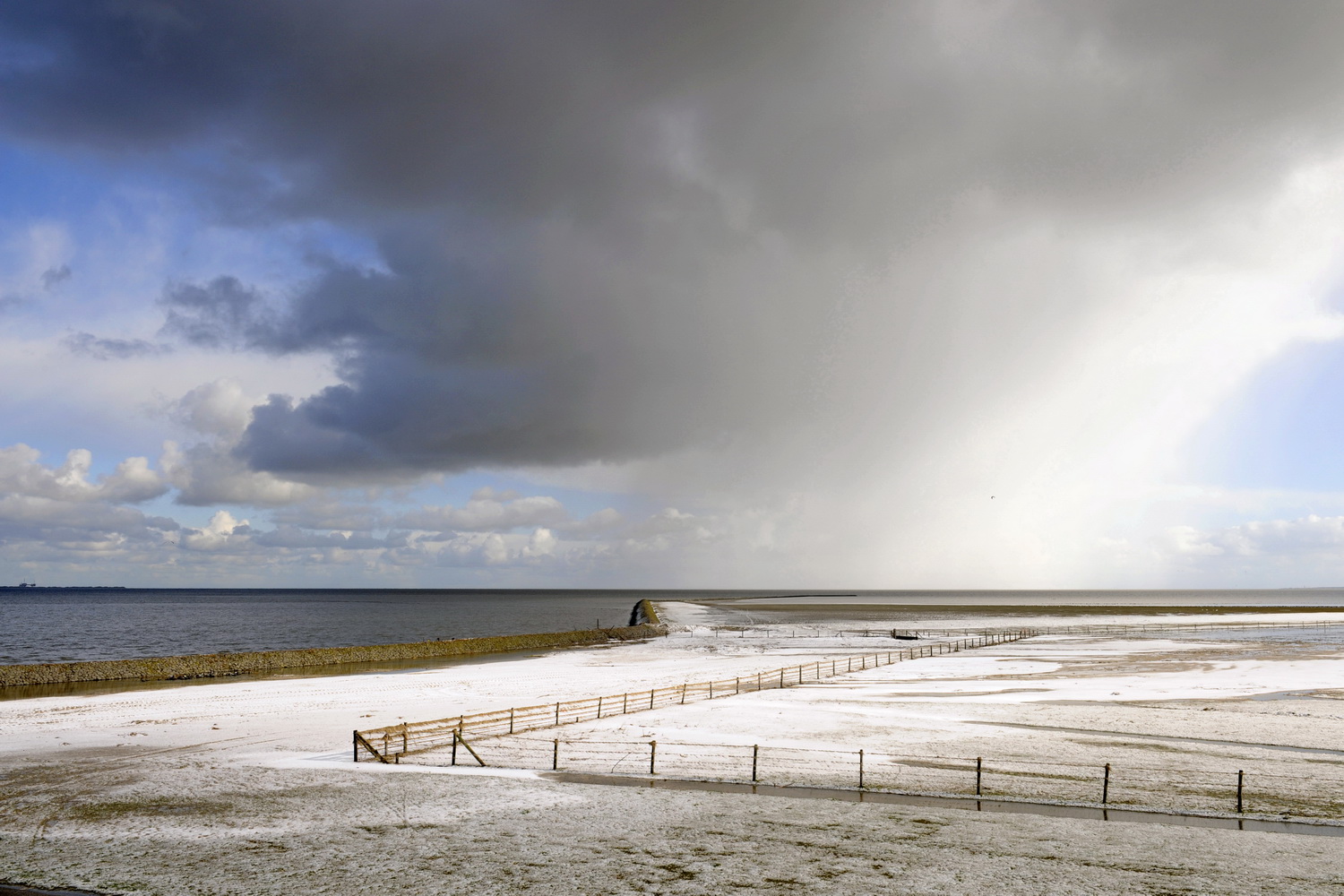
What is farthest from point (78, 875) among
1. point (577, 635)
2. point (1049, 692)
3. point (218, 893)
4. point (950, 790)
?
point (577, 635)

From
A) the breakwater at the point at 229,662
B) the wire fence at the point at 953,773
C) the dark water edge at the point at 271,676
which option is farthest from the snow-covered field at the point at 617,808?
the breakwater at the point at 229,662

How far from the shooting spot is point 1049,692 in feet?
158

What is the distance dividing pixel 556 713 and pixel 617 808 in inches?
663

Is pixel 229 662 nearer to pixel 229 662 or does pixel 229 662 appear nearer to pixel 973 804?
pixel 229 662

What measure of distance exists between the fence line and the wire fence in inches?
70.7

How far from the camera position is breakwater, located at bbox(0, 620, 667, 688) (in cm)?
6069

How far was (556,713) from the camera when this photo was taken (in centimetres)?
3859

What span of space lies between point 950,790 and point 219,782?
23.2 meters

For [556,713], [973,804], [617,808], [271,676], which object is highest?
[617,808]

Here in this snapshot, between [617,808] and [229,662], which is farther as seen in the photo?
[229,662]

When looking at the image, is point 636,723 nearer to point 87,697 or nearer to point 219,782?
point 219,782

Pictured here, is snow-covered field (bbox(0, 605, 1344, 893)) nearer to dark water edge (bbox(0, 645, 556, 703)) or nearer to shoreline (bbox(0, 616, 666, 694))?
dark water edge (bbox(0, 645, 556, 703))

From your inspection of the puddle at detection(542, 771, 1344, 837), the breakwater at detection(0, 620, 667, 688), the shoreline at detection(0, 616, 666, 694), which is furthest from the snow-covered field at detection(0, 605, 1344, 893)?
the breakwater at detection(0, 620, 667, 688)

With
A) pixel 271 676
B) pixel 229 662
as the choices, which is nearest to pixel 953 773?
pixel 271 676
